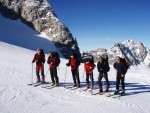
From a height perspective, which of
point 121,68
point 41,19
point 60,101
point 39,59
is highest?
point 41,19

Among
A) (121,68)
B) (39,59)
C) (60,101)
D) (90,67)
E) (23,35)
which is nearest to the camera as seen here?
(60,101)

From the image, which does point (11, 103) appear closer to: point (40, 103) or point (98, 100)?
point (40, 103)

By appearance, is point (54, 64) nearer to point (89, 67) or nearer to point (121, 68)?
point (89, 67)

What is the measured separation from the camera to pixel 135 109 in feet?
38.5

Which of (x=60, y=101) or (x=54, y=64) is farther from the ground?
(x=54, y=64)

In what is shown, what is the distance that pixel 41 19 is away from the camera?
437 feet

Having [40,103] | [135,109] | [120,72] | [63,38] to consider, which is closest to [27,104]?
[40,103]

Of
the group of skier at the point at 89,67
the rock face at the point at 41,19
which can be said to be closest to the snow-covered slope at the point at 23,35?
the rock face at the point at 41,19

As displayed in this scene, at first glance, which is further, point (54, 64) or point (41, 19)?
point (41, 19)

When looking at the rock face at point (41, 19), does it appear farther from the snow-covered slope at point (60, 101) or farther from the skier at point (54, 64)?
the snow-covered slope at point (60, 101)

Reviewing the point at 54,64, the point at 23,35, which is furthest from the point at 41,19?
the point at 54,64

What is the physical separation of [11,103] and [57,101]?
2.24 metres

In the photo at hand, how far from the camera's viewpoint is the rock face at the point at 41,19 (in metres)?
126

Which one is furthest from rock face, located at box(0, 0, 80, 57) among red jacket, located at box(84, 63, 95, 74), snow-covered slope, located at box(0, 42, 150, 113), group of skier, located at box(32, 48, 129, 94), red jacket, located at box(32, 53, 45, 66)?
snow-covered slope, located at box(0, 42, 150, 113)
